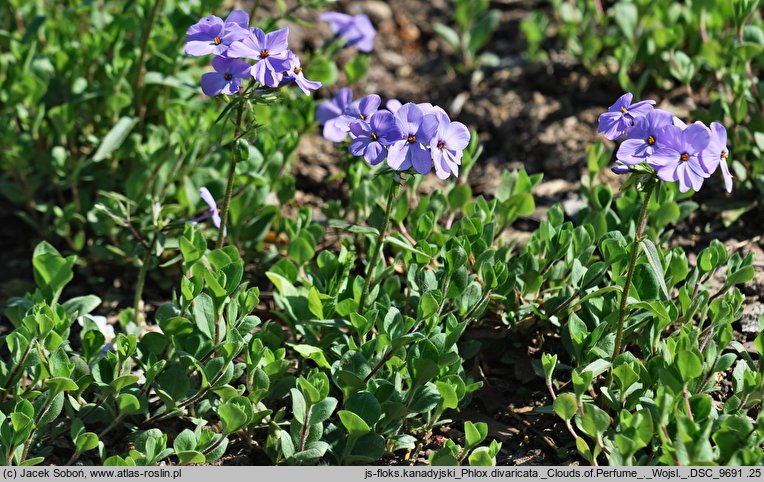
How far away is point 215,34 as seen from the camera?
10.9 ft

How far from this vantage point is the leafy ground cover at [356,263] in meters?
3.09

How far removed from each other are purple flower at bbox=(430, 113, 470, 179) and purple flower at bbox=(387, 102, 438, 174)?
0.04m

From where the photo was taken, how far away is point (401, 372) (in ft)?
10.6

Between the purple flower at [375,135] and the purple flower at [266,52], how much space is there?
1.00ft

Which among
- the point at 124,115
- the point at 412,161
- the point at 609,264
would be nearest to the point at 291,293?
the point at 412,161

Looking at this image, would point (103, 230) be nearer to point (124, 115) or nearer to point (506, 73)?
point (124, 115)

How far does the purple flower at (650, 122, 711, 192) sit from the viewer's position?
2831 millimetres

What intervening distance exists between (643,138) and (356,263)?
1602 mm

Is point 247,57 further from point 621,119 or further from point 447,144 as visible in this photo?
point 621,119

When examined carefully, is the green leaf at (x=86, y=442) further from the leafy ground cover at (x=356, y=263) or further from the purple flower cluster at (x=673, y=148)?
the purple flower cluster at (x=673, y=148)

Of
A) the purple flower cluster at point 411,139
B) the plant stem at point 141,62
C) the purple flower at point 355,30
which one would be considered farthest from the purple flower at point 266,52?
the purple flower at point 355,30

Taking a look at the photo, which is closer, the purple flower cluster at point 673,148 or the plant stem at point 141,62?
the purple flower cluster at point 673,148

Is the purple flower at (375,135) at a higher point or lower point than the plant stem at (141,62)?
higher

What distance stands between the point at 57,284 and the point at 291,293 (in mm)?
880
